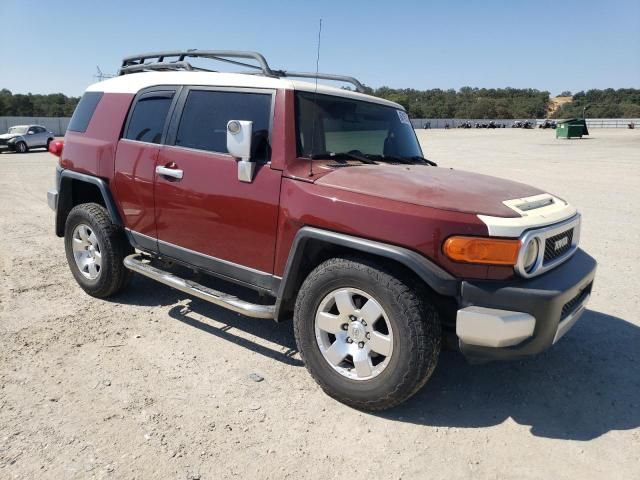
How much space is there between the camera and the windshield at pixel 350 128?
3.47 m

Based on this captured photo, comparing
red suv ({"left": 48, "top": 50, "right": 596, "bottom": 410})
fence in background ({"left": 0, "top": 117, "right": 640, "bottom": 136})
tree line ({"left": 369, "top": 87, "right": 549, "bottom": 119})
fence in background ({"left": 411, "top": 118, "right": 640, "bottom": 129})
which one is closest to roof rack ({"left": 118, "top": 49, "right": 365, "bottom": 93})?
red suv ({"left": 48, "top": 50, "right": 596, "bottom": 410})

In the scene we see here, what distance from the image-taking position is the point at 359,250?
3.02 metres

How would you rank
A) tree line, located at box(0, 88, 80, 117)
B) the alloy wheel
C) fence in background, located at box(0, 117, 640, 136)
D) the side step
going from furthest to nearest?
tree line, located at box(0, 88, 80, 117)
fence in background, located at box(0, 117, 640, 136)
the side step
the alloy wheel

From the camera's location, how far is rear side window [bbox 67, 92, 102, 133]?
4824mm

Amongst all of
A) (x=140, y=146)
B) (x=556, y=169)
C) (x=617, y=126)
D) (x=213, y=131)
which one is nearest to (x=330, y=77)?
(x=213, y=131)

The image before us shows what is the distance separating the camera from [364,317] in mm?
2975

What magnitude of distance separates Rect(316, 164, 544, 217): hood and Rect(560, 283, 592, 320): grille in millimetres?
672

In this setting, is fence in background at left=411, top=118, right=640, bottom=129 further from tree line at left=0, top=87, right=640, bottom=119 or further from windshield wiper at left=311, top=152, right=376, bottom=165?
windshield wiper at left=311, top=152, right=376, bottom=165

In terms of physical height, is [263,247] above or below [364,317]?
above

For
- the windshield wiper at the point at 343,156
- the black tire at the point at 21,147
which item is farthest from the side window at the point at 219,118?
the black tire at the point at 21,147

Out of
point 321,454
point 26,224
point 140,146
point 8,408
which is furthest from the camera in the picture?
point 26,224

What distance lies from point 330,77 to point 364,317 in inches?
99.9

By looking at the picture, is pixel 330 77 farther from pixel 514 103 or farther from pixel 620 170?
pixel 514 103

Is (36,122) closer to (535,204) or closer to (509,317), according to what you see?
(535,204)
